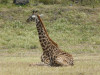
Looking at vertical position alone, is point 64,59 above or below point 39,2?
above

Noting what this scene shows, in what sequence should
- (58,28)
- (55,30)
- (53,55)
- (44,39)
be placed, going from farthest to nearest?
(58,28) < (55,30) < (44,39) < (53,55)

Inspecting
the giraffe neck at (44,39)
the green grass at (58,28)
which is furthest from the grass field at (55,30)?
the giraffe neck at (44,39)

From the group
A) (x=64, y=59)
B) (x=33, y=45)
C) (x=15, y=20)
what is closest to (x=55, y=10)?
(x=15, y=20)

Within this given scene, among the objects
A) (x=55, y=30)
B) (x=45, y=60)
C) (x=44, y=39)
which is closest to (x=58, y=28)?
(x=55, y=30)

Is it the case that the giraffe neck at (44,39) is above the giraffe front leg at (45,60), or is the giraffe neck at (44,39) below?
above

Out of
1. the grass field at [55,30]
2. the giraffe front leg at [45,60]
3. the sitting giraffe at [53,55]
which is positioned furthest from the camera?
the grass field at [55,30]

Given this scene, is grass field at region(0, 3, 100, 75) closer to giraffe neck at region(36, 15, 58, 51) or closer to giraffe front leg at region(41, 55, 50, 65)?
giraffe neck at region(36, 15, 58, 51)

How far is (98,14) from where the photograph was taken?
34.5 meters

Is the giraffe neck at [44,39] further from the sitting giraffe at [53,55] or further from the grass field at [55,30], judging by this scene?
the grass field at [55,30]

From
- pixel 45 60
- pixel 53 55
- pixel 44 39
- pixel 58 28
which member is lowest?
pixel 58 28

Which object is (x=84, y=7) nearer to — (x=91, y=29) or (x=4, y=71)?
(x=91, y=29)

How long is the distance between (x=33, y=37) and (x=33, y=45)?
314cm

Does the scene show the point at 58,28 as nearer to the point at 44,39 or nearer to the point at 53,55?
the point at 44,39

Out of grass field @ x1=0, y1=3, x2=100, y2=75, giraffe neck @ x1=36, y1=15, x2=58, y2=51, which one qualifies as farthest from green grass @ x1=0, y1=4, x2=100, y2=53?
giraffe neck @ x1=36, y1=15, x2=58, y2=51
